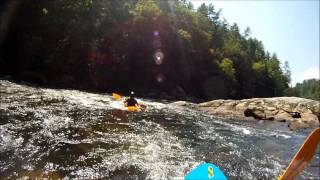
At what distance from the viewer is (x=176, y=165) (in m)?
10.0

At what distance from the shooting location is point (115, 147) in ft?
35.7

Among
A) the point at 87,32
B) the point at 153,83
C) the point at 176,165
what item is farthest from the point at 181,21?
the point at 176,165

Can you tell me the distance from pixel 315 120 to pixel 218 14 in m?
68.9

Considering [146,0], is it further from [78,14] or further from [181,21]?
[78,14]

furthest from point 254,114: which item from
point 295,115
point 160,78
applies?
point 160,78

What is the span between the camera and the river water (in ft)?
28.3

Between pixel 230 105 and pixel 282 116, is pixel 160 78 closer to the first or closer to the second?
pixel 230 105

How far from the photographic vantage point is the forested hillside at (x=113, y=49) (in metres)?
40.3

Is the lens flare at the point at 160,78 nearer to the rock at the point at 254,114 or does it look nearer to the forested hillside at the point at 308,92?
the rock at the point at 254,114

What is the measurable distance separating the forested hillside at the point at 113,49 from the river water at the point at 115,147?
21.2 m

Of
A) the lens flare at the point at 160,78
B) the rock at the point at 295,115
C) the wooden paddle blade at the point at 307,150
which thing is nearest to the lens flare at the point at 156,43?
the lens flare at the point at 160,78

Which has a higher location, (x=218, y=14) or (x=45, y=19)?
(x=218, y=14)

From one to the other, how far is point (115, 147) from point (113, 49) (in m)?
39.0

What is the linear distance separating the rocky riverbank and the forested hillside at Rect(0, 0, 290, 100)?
52.4 feet
